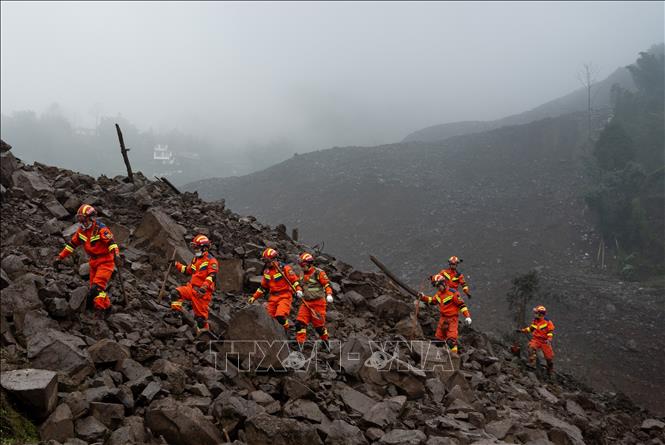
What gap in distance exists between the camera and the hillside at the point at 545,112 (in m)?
77.7

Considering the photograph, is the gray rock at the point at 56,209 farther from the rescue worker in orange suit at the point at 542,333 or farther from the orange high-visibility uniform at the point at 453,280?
the rescue worker in orange suit at the point at 542,333

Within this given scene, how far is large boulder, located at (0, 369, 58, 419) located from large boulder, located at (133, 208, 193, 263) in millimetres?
6064

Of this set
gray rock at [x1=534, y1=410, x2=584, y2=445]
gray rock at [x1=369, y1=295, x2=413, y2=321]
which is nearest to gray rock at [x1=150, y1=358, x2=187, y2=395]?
gray rock at [x1=534, y1=410, x2=584, y2=445]

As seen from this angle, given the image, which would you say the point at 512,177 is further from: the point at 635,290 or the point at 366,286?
the point at 366,286

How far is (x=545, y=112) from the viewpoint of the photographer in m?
85.3

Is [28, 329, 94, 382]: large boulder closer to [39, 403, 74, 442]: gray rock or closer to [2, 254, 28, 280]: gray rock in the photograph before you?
[39, 403, 74, 442]: gray rock

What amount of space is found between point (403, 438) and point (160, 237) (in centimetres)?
779

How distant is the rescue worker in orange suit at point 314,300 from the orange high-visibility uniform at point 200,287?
6.04 feet

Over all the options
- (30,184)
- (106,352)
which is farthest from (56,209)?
(106,352)

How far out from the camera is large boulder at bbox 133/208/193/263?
443 inches

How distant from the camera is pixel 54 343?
5.86m

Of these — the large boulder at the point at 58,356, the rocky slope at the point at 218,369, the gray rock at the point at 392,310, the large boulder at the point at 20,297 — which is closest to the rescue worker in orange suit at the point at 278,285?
the rocky slope at the point at 218,369

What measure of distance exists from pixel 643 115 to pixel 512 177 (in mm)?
13866

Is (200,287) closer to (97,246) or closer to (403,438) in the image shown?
(97,246)
